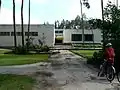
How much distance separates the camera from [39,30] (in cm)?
8081

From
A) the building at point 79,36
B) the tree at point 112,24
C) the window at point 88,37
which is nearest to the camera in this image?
the tree at point 112,24

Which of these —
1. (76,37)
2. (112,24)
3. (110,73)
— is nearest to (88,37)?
(76,37)

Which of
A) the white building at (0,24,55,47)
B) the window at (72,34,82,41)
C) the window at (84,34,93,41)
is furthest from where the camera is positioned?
the window at (72,34,82,41)

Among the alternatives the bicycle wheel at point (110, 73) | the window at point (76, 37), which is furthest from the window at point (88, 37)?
the bicycle wheel at point (110, 73)

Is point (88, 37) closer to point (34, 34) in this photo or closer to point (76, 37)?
point (76, 37)

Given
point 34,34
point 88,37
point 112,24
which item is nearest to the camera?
point 112,24

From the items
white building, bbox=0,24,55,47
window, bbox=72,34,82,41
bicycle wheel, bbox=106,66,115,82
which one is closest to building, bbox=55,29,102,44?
window, bbox=72,34,82,41

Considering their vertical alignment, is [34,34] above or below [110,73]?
above

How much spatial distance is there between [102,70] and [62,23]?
6424 inches

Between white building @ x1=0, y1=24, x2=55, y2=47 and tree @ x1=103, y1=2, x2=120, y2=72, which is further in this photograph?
white building @ x1=0, y1=24, x2=55, y2=47

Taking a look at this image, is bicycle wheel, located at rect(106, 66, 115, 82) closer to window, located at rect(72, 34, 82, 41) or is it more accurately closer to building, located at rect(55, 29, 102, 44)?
building, located at rect(55, 29, 102, 44)

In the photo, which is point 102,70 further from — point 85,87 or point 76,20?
point 76,20

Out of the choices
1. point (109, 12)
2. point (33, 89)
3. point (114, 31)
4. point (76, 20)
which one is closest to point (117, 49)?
point (114, 31)

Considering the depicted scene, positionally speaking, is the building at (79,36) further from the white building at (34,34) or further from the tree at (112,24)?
the tree at (112,24)
